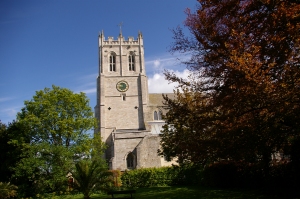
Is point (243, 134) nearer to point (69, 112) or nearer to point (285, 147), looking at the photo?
point (285, 147)

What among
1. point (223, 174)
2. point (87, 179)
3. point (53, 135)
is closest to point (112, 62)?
point (53, 135)

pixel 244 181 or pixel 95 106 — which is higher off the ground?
pixel 95 106

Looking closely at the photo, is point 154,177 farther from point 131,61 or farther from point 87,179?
point 131,61

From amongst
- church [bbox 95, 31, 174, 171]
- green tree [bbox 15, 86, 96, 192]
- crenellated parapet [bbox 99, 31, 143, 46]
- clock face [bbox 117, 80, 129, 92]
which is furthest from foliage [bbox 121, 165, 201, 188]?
crenellated parapet [bbox 99, 31, 143, 46]

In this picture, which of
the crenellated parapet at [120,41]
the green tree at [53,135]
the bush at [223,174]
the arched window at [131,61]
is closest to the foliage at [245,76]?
the bush at [223,174]

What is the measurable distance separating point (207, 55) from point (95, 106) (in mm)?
35330

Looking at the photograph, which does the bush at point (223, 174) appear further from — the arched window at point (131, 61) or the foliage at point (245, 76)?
the arched window at point (131, 61)

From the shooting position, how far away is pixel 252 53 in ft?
24.9

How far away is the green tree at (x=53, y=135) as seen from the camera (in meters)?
19.8

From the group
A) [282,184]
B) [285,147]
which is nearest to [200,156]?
[285,147]

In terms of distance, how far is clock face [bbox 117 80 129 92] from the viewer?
1710 inches

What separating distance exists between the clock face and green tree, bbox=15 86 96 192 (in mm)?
19832

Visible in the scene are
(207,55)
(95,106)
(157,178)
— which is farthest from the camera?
(95,106)

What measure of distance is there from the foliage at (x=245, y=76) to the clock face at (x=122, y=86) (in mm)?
33883
